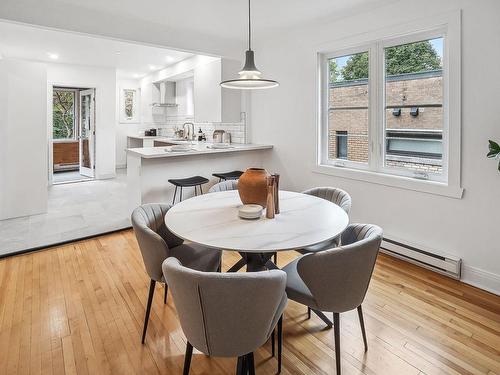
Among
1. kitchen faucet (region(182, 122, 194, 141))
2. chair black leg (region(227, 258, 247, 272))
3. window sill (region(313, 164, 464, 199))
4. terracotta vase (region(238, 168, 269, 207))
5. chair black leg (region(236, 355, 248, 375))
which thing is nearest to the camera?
chair black leg (region(236, 355, 248, 375))

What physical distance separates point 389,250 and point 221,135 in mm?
3331

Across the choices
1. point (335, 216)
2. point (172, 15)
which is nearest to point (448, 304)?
point (335, 216)

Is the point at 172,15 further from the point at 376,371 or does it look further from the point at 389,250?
the point at 376,371

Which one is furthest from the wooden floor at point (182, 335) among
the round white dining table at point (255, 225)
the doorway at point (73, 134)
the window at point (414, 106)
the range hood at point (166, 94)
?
the range hood at point (166, 94)

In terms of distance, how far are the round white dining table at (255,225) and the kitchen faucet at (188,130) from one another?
4618 mm

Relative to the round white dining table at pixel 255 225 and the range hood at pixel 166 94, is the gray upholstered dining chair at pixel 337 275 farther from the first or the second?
the range hood at pixel 166 94

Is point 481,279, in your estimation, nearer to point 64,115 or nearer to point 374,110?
point 374,110

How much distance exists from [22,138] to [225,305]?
483cm

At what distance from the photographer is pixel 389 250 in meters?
3.36

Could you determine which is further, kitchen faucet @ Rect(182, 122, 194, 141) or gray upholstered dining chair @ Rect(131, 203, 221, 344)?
kitchen faucet @ Rect(182, 122, 194, 141)

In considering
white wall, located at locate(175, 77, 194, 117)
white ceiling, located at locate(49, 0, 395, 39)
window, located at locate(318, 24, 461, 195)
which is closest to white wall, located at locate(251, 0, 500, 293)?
window, located at locate(318, 24, 461, 195)

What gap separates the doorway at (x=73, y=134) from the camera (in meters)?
7.68

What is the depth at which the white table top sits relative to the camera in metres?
1.63

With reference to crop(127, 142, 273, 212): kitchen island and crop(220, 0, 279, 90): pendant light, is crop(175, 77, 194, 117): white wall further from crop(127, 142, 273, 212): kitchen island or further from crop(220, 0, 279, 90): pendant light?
crop(220, 0, 279, 90): pendant light
